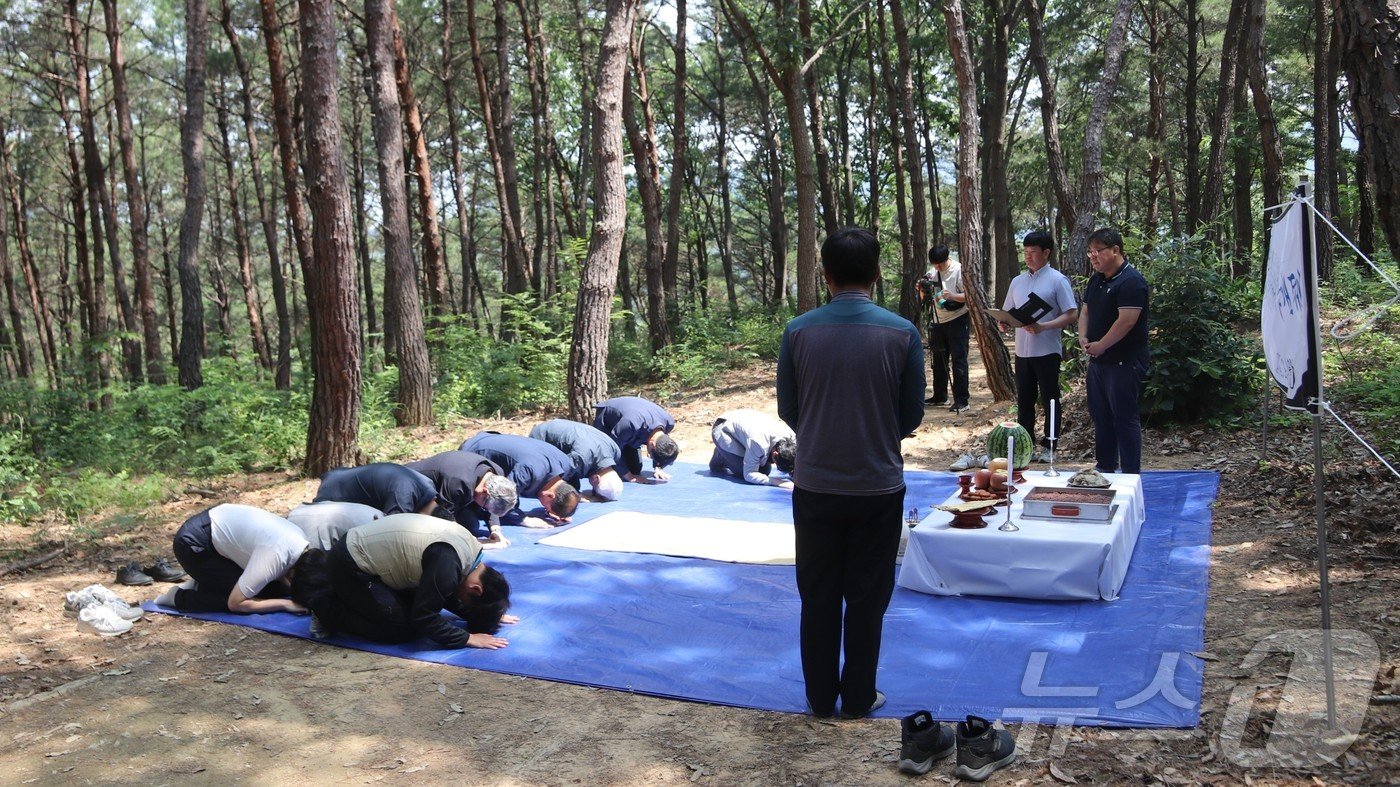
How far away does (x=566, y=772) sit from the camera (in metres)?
3.27

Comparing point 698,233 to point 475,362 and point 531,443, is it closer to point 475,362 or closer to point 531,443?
point 475,362

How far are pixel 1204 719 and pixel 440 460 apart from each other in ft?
14.4

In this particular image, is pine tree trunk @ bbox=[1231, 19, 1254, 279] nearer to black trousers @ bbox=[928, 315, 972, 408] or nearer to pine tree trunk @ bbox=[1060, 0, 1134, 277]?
pine tree trunk @ bbox=[1060, 0, 1134, 277]

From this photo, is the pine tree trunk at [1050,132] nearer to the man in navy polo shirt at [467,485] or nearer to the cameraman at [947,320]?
the cameraman at [947,320]

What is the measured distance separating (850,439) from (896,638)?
1.40 meters

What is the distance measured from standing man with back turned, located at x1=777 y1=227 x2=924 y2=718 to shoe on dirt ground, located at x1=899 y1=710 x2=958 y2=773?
1.25 feet

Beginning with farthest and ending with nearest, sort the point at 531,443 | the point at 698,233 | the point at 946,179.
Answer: the point at 946,179
the point at 698,233
the point at 531,443

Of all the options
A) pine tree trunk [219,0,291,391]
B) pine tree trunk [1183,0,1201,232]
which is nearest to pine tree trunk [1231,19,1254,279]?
pine tree trunk [1183,0,1201,232]

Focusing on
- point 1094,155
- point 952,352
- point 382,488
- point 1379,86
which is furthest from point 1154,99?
point 382,488

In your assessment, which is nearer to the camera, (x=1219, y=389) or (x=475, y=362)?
(x=1219, y=389)

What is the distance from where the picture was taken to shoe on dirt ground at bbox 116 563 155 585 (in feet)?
18.1

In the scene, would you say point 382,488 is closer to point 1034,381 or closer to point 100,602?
point 100,602

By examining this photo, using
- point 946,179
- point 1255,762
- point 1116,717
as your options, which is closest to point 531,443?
point 1116,717

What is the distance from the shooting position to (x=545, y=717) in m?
3.72
